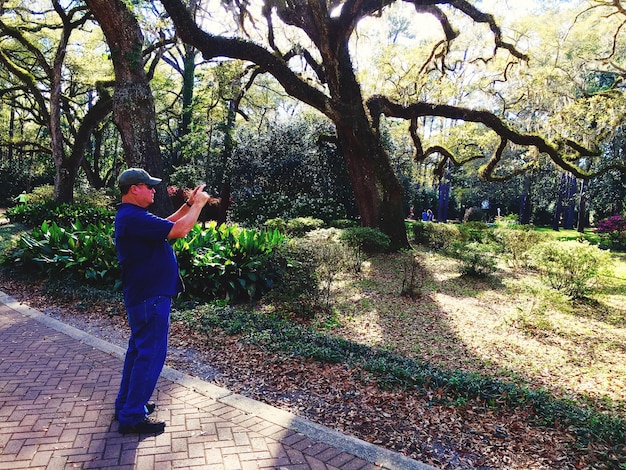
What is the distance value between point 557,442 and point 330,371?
6.67 feet

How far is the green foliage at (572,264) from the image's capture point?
7887 millimetres

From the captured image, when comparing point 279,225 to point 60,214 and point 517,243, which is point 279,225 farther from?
point 60,214

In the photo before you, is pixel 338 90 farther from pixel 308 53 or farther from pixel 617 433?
pixel 617 433

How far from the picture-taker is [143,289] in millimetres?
3141

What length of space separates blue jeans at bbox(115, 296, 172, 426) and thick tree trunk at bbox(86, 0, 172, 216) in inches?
260

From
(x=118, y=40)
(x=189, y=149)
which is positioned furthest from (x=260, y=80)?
(x=118, y=40)

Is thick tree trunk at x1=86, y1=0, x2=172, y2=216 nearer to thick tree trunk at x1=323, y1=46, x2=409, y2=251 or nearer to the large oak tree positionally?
the large oak tree

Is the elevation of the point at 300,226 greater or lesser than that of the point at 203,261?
greater

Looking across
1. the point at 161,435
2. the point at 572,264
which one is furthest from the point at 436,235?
the point at 161,435

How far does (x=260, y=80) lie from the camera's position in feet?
84.1

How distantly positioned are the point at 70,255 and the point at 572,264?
909cm

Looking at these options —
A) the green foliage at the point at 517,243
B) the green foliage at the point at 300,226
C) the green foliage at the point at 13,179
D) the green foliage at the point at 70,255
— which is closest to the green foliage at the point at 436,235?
the green foliage at the point at 517,243

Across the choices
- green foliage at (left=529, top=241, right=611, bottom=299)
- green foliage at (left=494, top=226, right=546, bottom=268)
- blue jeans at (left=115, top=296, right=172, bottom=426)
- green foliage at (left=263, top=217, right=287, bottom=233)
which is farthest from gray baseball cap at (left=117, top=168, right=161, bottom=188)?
green foliage at (left=494, top=226, right=546, bottom=268)

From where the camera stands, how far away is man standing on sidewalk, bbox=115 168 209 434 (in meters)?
3.12
